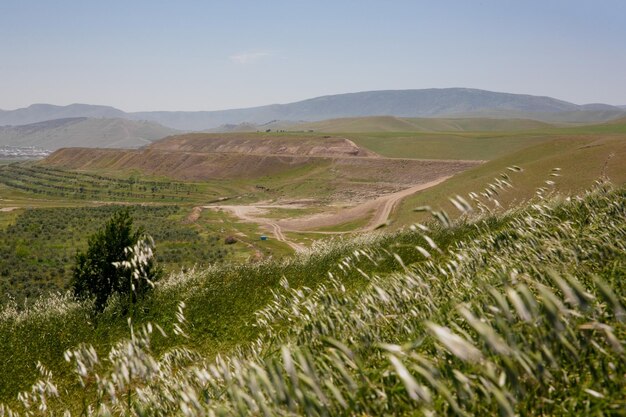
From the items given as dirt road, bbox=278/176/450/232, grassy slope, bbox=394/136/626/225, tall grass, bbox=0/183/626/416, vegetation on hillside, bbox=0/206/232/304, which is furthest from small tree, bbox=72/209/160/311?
dirt road, bbox=278/176/450/232

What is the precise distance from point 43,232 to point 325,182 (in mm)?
62213

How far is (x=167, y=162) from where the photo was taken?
543ft

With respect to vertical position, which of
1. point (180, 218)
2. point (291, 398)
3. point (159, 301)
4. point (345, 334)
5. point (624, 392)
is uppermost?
point (624, 392)

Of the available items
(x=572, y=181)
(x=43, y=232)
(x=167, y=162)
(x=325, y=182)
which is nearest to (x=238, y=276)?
(x=572, y=181)

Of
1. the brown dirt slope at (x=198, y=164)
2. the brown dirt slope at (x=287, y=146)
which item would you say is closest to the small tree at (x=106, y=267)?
the brown dirt slope at (x=198, y=164)

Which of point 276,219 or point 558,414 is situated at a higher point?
point 558,414

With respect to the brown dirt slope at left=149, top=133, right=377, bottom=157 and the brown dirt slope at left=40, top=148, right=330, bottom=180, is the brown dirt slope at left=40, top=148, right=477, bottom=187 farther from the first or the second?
the brown dirt slope at left=149, top=133, right=377, bottom=157

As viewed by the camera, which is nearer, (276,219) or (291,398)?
(291,398)

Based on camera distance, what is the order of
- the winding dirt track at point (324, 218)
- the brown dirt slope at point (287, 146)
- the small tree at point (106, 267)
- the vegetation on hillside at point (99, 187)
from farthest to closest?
the brown dirt slope at point (287, 146), the vegetation on hillside at point (99, 187), the winding dirt track at point (324, 218), the small tree at point (106, 267)

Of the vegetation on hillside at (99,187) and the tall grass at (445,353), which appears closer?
the tall grass at (445,353)

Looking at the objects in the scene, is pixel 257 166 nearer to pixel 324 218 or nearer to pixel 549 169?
pixel 324 218

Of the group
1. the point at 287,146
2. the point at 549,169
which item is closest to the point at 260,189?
the point at 287,146

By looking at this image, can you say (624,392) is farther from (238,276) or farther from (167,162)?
(167,162)

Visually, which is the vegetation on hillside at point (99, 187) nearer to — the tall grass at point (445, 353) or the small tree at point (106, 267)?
the small tree at point (106, 267)
